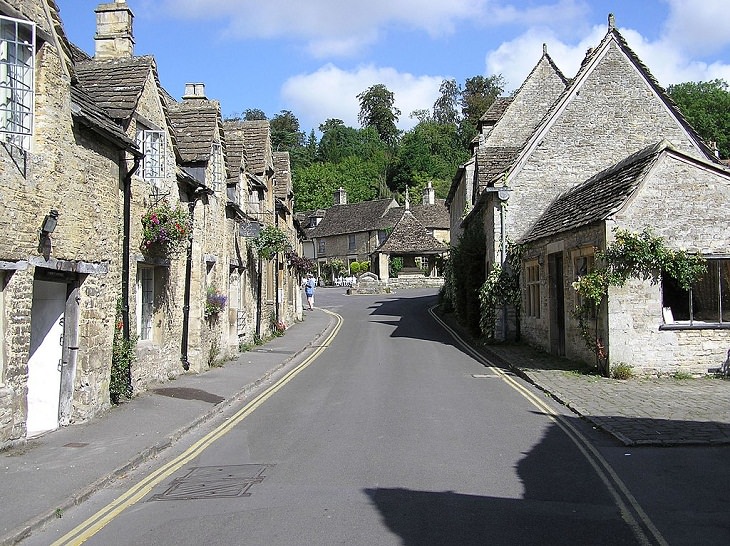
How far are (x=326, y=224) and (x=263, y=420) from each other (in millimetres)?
77339

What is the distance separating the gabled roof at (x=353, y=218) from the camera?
273 ft

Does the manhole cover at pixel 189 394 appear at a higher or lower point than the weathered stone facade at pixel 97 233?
lower

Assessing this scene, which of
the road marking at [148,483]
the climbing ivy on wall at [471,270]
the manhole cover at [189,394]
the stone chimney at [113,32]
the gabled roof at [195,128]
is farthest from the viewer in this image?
the climbing ivy on wall at [471,270]

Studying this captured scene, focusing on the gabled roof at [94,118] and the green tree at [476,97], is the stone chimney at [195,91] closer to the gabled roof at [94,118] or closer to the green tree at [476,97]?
the gabled roof at [94,118]

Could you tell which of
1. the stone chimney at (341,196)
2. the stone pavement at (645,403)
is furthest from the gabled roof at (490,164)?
the stone chimney at (341,196)

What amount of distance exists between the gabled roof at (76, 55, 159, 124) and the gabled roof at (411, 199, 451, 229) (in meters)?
62.5

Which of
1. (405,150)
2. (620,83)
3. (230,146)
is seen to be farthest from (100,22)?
(405,150)

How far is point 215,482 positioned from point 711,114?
2745 inches

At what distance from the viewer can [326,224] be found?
89125mm

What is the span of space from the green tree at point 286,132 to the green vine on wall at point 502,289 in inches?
3747

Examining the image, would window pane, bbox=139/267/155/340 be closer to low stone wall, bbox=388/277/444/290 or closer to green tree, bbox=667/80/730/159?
low stone wall, bbox=388/277/444/290

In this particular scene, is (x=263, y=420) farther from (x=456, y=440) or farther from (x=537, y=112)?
(x=537, y=112)

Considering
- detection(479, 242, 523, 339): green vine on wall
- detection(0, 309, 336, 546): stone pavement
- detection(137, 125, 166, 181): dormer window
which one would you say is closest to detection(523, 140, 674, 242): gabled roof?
detection(479, 242, 523, 339): green vine on wall

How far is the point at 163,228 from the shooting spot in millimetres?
14680
